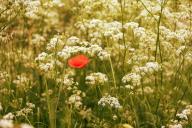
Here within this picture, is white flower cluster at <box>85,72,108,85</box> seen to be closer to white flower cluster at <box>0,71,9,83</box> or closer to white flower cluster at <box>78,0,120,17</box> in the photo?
white flower cluster at <box>0,71,9,83</box>

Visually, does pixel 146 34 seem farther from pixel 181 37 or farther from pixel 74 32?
pixel 74 32

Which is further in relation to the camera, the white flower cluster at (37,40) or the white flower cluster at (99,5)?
the white flower cluster at (99,5)

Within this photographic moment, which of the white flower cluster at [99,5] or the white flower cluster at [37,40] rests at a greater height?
the white flower cluster at [99,5]

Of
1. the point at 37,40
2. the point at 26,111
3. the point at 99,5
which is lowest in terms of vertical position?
the point at 26,111

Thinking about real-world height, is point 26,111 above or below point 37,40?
below

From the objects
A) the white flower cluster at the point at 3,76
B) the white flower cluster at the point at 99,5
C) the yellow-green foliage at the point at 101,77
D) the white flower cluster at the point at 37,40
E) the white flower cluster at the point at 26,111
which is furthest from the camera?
the white flower cluster at the point at 99,5

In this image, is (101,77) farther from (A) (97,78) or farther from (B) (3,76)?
(B) (3,76)

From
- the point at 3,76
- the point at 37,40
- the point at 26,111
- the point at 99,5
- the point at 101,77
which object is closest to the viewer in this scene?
the point at 26,111

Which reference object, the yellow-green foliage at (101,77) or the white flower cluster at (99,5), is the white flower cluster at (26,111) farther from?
the white flower cluster at (99,5)

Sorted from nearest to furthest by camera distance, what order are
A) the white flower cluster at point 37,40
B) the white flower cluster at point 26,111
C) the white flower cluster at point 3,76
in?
the white flower cluster at point 26,111
the white flower cluster at point 3,76
the white flower cluster at point 37,40

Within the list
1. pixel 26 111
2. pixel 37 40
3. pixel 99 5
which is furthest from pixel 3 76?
pixel 99 5

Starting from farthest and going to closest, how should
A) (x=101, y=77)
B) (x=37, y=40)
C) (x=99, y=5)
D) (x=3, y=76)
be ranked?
1. (x=99, y=5)
2. (x=37, y=40)
3. (x=3, y=76)
4. (x=101, y=77)

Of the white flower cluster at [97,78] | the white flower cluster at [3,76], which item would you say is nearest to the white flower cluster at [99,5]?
the white flower cluster at [3,76]
